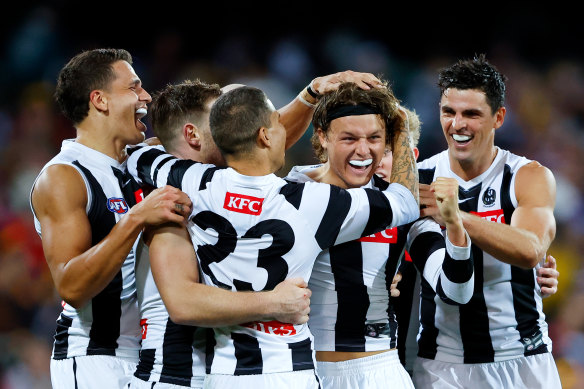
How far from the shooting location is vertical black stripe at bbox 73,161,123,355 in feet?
10.7

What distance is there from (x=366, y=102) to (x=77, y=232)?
144 centimetres

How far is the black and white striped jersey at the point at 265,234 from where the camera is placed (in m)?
2.82

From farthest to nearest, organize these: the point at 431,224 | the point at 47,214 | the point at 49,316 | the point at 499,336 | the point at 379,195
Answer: the point at 49,316
the point at 499,336
the point at 431,224
the point at 47,214
the point at 379,195

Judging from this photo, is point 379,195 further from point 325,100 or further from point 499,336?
point 499,336

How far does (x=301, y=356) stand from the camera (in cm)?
288

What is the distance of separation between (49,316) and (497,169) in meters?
4.34

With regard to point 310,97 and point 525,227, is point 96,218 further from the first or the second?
point 525,227

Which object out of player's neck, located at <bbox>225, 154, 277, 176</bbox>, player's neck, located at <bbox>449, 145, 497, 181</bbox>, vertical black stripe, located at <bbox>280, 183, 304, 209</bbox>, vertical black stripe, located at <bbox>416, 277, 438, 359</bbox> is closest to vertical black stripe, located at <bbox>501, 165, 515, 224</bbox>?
player's neck, located at <bbox>449, 145, 497, 181</bbox>

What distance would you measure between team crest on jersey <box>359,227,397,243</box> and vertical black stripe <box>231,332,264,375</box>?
74 centimetres

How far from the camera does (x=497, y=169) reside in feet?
13.1

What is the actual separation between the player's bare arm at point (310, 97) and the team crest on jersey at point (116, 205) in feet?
3.69

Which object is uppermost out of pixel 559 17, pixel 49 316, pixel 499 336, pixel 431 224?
pixel 559 17

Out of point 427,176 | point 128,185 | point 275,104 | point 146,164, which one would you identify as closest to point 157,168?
point 146,164

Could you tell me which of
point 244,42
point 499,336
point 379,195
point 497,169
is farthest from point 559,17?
point 379,195
